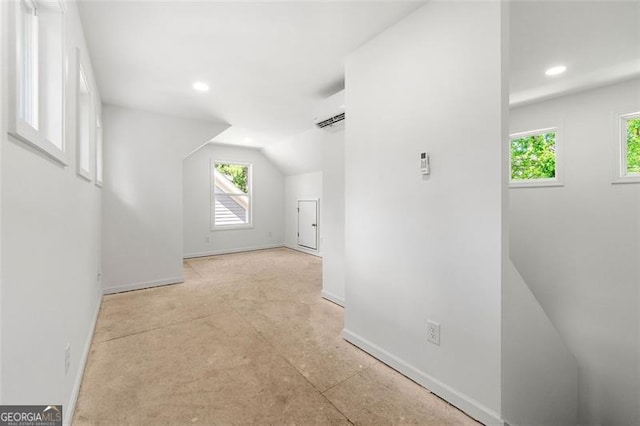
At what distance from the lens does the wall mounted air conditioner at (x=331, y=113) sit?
2721 millimetres

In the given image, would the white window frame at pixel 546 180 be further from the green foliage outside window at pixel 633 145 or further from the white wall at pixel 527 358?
the white wall at pixel 527 358

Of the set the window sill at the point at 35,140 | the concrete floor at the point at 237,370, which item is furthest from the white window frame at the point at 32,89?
the concrete floor at the point at 237,370

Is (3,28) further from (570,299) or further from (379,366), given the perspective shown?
(570,299)

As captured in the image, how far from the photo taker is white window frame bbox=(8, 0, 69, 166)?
0.79m

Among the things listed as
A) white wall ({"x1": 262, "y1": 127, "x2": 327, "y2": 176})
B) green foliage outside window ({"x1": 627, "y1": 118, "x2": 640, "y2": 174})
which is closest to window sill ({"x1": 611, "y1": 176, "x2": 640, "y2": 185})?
green foliage outside window ({"x1": 627, "y1": 118, "x2": 640, "y2": 174})

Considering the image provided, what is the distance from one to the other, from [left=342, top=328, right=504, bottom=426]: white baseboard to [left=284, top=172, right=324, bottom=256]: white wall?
12.1ft

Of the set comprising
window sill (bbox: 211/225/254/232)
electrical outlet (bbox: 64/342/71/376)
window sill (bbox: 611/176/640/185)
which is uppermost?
window sill (bbox: 611/176/640/185)

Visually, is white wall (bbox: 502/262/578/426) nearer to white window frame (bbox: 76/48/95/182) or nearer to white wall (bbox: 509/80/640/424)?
white wall (bbox: 509/80/640/424)

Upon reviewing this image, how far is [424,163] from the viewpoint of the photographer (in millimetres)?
1682

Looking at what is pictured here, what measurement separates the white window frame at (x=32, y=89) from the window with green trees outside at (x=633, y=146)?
4670 mm

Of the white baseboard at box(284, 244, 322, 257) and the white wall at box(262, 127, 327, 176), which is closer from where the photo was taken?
the white wall at box(262, 127, 327, 176)

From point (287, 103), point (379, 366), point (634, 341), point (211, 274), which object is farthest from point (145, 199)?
point (634, 341)

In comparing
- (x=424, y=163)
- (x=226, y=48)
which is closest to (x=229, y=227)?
(x=226, y=48)

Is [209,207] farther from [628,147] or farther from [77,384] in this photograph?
[628,147]
